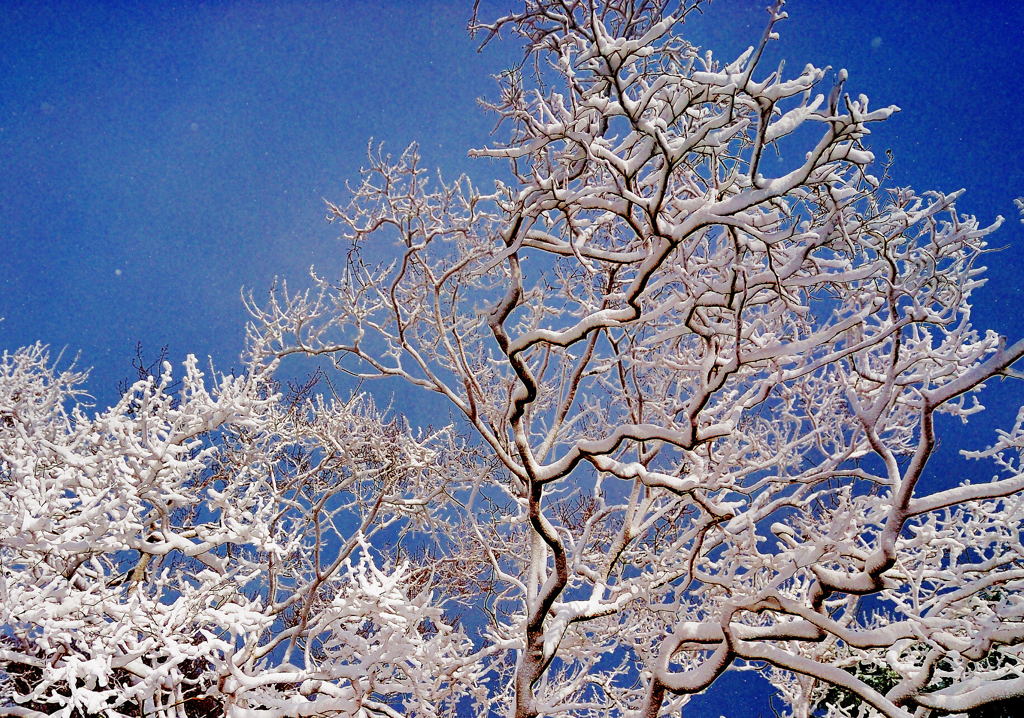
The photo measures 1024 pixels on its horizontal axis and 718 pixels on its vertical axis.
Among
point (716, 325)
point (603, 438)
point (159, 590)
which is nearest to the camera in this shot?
point (716, 325)

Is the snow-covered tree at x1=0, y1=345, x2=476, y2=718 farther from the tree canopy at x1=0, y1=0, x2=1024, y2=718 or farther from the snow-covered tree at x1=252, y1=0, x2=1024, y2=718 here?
the snow-covered tree at x1=252, y1=0, x2=1024, y2=718

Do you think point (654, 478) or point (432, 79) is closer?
point (654, 478)

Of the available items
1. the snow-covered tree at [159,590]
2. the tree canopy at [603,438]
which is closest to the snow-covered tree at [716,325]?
the tree canopy at [603,438]

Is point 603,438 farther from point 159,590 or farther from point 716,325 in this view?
point 159,590

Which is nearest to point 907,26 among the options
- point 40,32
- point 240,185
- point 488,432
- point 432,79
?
point 432,79

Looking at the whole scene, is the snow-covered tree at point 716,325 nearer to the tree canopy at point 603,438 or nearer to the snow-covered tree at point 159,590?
the tree canopy at point 603,438

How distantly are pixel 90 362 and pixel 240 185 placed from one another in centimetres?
2077

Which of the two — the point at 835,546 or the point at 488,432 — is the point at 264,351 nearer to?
the point at 488,432

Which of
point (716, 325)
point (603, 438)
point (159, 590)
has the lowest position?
point (159, 590)

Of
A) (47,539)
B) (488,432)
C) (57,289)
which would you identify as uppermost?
(57,289)

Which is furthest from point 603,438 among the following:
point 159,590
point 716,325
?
point 159,590

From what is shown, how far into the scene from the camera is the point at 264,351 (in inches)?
293

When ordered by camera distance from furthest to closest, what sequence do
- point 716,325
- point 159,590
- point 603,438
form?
point 159,590
point 603,438
point 716,325

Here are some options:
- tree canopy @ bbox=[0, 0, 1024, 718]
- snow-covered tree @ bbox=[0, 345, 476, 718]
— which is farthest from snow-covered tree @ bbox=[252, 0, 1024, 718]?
snow-covered tree @ bbox=[0, 345, 476, 718]
